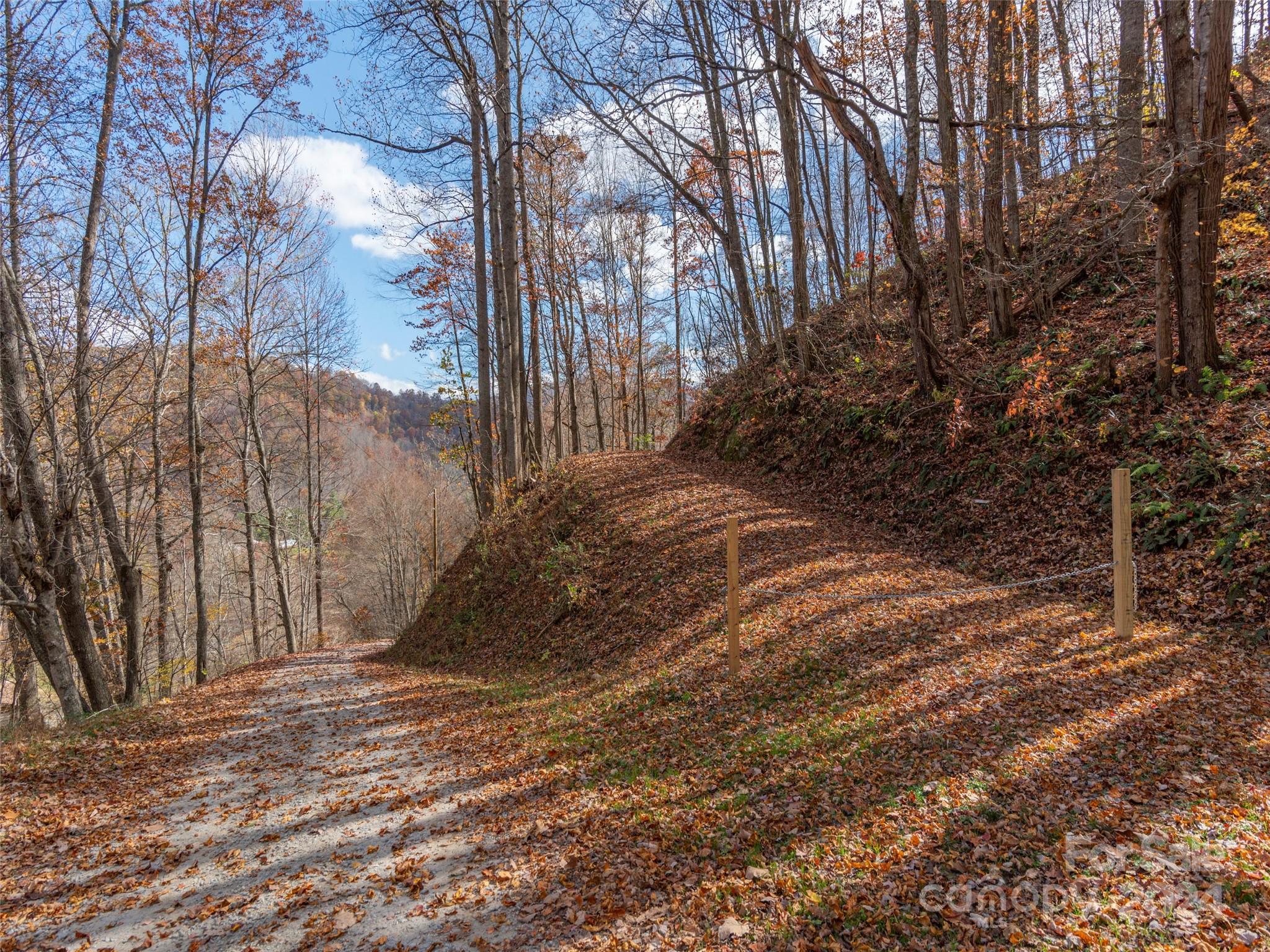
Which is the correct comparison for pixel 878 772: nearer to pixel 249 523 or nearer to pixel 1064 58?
pixel 1064 58

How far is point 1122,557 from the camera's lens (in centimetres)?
572

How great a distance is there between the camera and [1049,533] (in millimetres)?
8047

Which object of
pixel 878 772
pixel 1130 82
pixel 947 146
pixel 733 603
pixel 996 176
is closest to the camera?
pixel 878 772

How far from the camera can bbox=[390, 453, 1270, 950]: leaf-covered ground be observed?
9.59ft

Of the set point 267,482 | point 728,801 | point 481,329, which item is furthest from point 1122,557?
point 267,482

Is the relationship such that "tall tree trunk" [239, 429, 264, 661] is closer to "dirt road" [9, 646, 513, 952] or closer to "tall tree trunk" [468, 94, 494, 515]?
"tall tree trunk" [468, 94, 494, 515]

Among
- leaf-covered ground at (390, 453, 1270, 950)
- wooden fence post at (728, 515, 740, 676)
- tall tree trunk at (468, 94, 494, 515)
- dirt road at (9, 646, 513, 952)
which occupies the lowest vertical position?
dirt road at (9, 646, 513, 952)

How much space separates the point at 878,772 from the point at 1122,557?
3586 mm

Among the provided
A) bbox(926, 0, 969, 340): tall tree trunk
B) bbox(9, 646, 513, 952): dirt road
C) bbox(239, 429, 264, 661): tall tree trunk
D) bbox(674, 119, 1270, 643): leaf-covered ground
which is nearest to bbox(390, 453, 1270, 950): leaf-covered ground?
bbox(9, 646, 513, 952): dirt road

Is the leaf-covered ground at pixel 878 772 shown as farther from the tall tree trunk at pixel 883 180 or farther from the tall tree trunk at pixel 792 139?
the tall tree trunk at pixel 792 139

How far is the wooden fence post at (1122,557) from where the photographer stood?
5.70m

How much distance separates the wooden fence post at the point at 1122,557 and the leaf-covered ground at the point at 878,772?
0.87 ft

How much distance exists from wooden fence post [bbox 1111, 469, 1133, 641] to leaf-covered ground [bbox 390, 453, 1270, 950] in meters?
0.27

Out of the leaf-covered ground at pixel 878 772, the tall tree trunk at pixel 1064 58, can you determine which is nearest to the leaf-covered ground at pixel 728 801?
the leaf-covered ground at pixel 878 772
